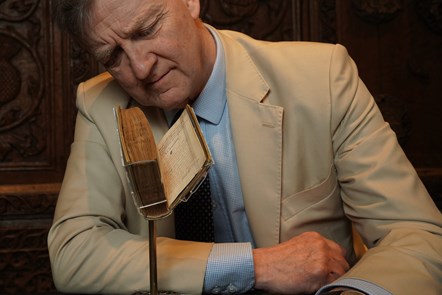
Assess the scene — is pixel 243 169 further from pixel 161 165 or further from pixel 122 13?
pixel 161 165

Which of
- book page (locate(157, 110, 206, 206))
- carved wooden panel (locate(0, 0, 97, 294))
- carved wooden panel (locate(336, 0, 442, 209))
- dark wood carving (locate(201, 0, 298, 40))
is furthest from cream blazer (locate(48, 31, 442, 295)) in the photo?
carved wooden panel (locate(336, 0, 442, 209))

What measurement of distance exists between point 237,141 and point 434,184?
6.43 feet

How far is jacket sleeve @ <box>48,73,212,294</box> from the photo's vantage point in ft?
5.74

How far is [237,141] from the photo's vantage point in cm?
199

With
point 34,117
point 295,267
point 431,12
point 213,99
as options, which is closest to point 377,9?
point 431,12

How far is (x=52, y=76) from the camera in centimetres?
347

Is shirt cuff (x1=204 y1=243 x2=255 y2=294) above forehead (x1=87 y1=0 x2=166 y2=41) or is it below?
below

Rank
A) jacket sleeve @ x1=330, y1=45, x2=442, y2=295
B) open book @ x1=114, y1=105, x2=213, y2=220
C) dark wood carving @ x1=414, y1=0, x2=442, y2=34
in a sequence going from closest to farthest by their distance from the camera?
open book @ x1=114, y1=105, x2=213, y2=220, jacket sleeve @ x1=330, y1=45, x2=442, y2=295, dark wood carving @ x1=414, y1=0, x2=442, y2=34

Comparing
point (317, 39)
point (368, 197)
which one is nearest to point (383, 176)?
point (368, 197)

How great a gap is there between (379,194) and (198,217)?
504 millimetres

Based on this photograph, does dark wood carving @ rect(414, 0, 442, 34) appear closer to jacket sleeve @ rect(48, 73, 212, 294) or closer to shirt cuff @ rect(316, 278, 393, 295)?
jacket sleeve @ rect(48, 73, 212, 294)

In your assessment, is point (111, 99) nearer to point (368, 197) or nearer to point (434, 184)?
point (368, 197)

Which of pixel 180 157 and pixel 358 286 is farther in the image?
pixel 358 286

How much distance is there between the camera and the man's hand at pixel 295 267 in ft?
5.60
